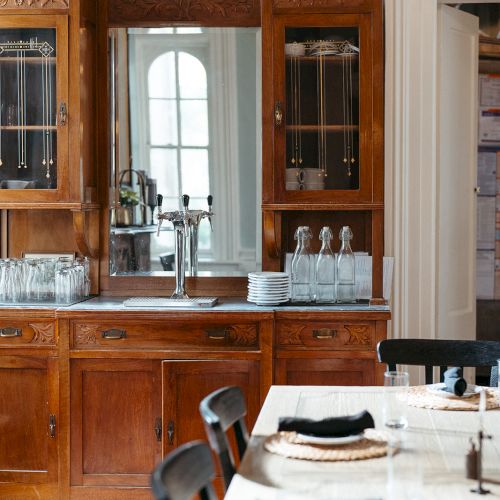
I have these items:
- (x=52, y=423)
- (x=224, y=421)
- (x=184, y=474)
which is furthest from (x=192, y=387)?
(x=184, y=474)

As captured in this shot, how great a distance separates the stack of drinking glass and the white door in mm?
1739

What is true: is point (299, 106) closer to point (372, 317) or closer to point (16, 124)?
point (372, 317)

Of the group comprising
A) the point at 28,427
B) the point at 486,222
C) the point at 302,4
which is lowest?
the point at 28,427

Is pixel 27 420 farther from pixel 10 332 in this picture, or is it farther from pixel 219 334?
pixel 219 334

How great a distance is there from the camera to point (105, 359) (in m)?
3.56

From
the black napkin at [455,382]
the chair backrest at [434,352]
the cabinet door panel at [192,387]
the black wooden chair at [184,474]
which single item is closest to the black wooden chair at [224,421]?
the black wooden chair at [184,474]

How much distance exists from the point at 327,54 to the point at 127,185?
3.46 feet

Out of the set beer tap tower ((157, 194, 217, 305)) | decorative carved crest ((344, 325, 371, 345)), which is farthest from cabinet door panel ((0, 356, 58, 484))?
decorative carved crest ((344, 325, 371, 345))

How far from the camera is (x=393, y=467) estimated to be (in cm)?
174

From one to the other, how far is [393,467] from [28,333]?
2.17 m

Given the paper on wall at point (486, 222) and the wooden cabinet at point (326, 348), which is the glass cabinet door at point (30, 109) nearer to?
the wooden cabinet at point (326, 348)

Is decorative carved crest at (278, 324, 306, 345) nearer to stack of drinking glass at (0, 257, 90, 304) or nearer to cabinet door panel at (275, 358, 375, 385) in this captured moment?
cabinet door panel at (275, 358, 375, 385)

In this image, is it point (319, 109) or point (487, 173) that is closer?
point (319, 109)

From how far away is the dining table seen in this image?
1.61 meters
